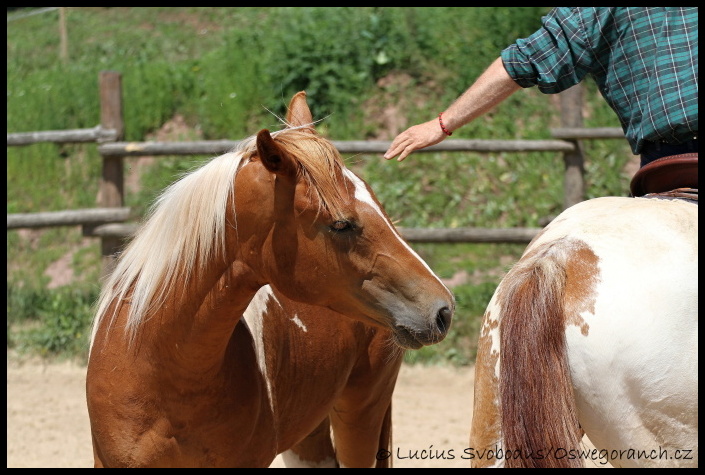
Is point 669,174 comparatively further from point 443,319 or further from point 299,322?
point 299,322

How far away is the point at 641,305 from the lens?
6.29 feet

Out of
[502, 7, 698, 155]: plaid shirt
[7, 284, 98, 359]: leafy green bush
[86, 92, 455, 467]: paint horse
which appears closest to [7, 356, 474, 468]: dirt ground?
Answer: [7, 284, 98, 359]: leafy green bush

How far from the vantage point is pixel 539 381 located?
77.2 inches

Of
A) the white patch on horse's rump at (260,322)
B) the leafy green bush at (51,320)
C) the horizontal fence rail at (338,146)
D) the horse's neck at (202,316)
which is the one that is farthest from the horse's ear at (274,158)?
the leafy green bush at (51,320)

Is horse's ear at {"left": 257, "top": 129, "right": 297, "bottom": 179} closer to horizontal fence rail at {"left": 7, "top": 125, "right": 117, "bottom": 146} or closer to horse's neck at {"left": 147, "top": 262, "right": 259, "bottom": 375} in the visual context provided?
horse's neck at {"left": 147, "top": 262, "right": 259, "bottom": 375}

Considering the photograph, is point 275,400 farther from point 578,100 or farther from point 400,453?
point 578,100

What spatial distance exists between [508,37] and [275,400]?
7057 mm

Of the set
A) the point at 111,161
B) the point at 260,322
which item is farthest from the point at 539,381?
the point at 111,161

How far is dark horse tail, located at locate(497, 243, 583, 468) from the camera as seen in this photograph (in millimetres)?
1959

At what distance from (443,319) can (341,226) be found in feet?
1.27

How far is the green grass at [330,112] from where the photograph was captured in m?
7.71

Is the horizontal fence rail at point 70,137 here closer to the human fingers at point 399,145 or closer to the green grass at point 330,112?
the green grass at point 330,112

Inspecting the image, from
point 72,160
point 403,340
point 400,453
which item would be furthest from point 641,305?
point 72,160

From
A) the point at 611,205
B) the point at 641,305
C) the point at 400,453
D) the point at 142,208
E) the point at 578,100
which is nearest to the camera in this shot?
the point at 641,305
